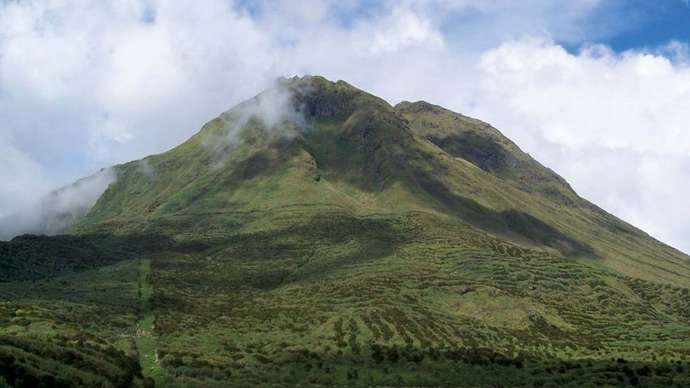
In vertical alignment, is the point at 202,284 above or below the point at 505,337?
above

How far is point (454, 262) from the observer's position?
191250 millimetres

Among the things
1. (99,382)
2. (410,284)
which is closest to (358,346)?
(99,382)

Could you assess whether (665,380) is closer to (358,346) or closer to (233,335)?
(358,346)

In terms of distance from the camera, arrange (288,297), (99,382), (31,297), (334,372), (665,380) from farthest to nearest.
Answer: (288,297) < (31,297) < (334,372) < (665,380) < (99,382)

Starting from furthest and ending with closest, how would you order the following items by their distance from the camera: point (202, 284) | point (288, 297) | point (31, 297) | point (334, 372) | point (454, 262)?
1. point (454, 262)
2. point (202, 284)
3. point (288, 297)
4. point (31, 297)
5. point (334, 372)

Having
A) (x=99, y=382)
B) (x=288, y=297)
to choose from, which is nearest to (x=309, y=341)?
(x=99, y=382)

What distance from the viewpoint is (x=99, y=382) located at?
40031mm

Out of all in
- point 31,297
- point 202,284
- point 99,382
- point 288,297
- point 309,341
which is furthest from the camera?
point 202,284

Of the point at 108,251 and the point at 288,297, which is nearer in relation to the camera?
the point at 288,297

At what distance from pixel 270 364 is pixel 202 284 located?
9707 centimetres

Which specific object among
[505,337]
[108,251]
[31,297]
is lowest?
[505,337]

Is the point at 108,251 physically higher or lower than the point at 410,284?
higher

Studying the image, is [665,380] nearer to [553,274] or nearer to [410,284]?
[410,284]

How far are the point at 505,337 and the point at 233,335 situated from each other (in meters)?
50.1
